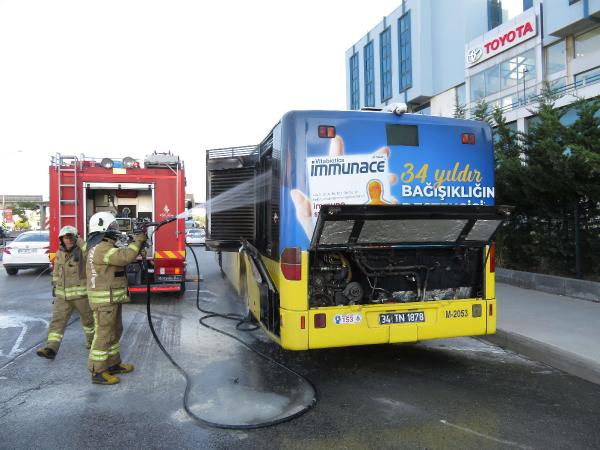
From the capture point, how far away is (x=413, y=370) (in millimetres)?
5203

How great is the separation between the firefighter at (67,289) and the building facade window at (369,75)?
3934 cm

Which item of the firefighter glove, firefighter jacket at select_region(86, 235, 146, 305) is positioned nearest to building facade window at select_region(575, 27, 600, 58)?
the firefighter glove

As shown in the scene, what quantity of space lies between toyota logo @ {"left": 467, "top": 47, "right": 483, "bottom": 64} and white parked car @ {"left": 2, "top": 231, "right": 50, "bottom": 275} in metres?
26.8

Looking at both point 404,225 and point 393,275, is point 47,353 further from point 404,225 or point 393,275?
point 404,225

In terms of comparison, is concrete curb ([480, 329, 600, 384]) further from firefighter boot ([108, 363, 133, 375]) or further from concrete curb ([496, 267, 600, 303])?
firefighter boot ([108, 363, 133, 375])

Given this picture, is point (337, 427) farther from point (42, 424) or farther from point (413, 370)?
point (42, 424)

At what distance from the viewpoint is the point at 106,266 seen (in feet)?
16.1

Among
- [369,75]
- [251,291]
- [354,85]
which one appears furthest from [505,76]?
[251,291]

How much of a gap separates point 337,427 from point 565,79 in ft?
86.3

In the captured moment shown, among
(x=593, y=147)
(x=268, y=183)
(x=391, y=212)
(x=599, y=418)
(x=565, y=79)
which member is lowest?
(x=599, y=418)

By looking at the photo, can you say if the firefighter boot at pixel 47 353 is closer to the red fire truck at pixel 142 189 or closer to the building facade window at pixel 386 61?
the red fire truck at pixel 142 189

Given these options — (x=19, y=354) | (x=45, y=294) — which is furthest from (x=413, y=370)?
(x=45, y=294)

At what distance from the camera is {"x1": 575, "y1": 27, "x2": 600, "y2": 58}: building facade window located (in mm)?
22906

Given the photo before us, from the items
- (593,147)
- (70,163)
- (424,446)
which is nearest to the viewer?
(424,446)
